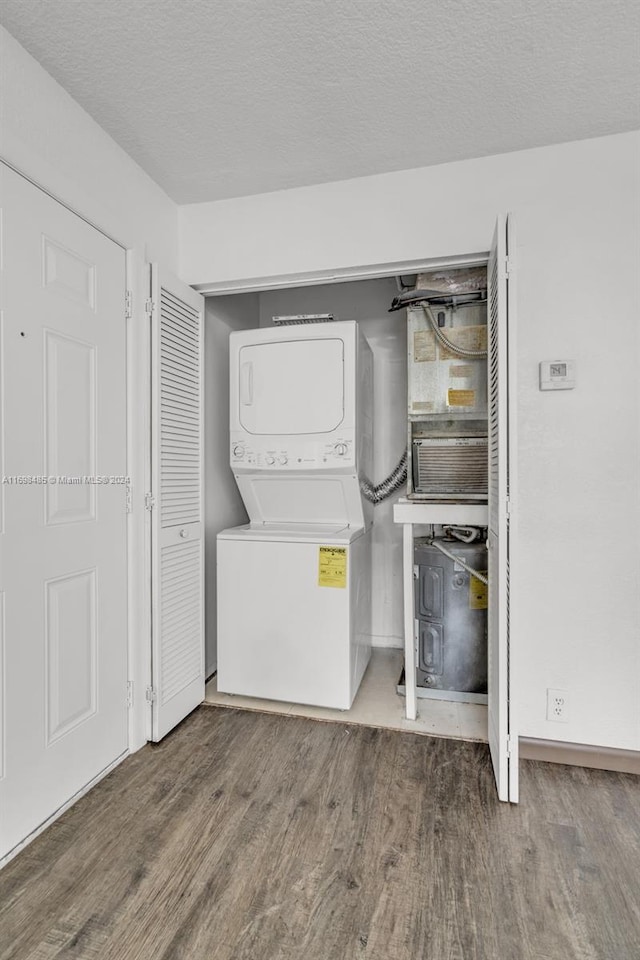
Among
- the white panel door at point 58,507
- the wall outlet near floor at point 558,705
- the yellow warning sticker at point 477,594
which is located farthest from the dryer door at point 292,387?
the wall outlet near floor at point 558,705

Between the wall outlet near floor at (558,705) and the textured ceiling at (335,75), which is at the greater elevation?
the textured ceiling at (335,75)

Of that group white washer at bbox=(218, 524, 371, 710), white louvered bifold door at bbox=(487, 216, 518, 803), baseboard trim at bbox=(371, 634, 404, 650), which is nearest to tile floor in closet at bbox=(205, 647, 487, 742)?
white washer at bbox=(218, 524, 371, 710)

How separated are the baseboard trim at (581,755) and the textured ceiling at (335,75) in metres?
2.41

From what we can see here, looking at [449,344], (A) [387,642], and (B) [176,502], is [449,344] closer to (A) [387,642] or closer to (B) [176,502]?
(B) [176,502]

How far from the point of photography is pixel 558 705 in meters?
2.04

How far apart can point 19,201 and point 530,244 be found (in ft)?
6.03

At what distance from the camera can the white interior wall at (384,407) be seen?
3.28 metres

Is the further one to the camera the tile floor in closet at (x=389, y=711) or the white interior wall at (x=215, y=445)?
the white interior wall at (x=215, y=445)

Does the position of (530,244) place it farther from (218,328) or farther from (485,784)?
(485,784)

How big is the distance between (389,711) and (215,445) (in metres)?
1.71

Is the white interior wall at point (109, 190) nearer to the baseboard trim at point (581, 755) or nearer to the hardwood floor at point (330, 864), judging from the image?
the hardwood floor at point (330, 864)

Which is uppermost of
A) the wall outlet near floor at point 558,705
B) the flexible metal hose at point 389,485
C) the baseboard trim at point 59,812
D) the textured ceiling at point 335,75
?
the textured ceiling at point 335,75

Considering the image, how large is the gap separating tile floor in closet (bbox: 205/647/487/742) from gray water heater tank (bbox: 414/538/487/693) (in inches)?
5.0

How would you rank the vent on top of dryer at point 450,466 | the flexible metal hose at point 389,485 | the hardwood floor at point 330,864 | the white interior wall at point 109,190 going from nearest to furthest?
1. the hardwood floor at point 330,864
2. the white interior wall at point 109,190
3. the vent on top of dryer at point 450,466
4. the flexible metal hose at point 389,485
